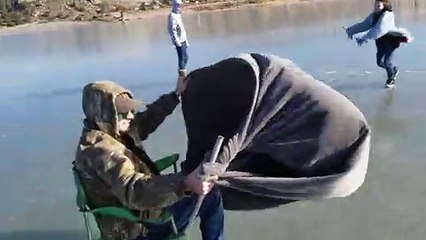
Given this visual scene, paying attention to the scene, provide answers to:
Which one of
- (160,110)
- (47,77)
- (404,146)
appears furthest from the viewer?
(47,77)

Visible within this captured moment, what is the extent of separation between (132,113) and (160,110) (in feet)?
1.68

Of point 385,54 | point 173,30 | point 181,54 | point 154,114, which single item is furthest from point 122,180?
point 173,30

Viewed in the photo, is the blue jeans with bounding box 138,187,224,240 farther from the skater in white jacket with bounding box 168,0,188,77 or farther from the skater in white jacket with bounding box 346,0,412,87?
the skater in white jacket with bounding box 168,0,188,77

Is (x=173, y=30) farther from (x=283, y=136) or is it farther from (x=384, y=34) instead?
(x=283, y=136)

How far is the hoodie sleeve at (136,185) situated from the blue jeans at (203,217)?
36 centimetres

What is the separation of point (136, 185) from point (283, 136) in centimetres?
62

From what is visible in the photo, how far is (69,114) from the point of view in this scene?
28.5ft

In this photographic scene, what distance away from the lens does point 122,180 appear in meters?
2.86

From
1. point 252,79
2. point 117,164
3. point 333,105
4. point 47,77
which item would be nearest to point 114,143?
point 117,164

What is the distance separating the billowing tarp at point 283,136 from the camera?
113 inches

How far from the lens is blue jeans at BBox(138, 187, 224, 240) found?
128 inches

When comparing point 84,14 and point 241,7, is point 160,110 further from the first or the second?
point 84,14

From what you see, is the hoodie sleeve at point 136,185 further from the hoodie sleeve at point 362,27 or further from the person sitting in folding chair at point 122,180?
the hoodie sleeve at point 362,27

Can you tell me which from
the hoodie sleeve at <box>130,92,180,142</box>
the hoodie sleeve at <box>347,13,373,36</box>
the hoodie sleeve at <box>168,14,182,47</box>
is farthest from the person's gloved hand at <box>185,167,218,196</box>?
the hoodie sleeve at <box>168,14,182,47</box>
